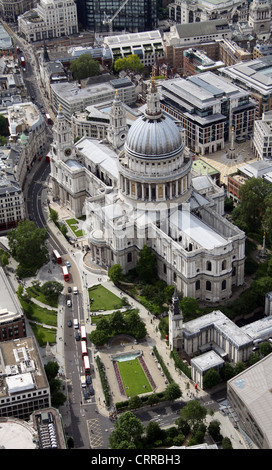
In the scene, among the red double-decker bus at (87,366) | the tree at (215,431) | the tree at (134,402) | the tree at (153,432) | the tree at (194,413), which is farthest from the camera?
the red double-decker bus at (87,366)

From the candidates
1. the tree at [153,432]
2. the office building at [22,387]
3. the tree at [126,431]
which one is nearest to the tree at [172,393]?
the tree at [153,432]

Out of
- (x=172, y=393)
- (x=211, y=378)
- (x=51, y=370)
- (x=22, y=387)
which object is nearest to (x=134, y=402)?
(x=172, y=393)

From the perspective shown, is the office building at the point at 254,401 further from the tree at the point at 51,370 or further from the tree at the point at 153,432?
the tree at the point at 51,370

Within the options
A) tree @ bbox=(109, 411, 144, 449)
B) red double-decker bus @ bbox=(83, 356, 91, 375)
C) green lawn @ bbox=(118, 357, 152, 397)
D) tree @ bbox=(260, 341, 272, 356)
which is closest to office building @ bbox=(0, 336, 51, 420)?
red double-decker bus @ bbox=(83, 356, 91, 375)

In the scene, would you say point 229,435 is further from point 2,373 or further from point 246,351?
point 2,373

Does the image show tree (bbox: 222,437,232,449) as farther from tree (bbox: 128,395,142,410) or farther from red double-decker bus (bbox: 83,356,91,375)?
red double-decker bus (bbox: 83,356,91,375)
